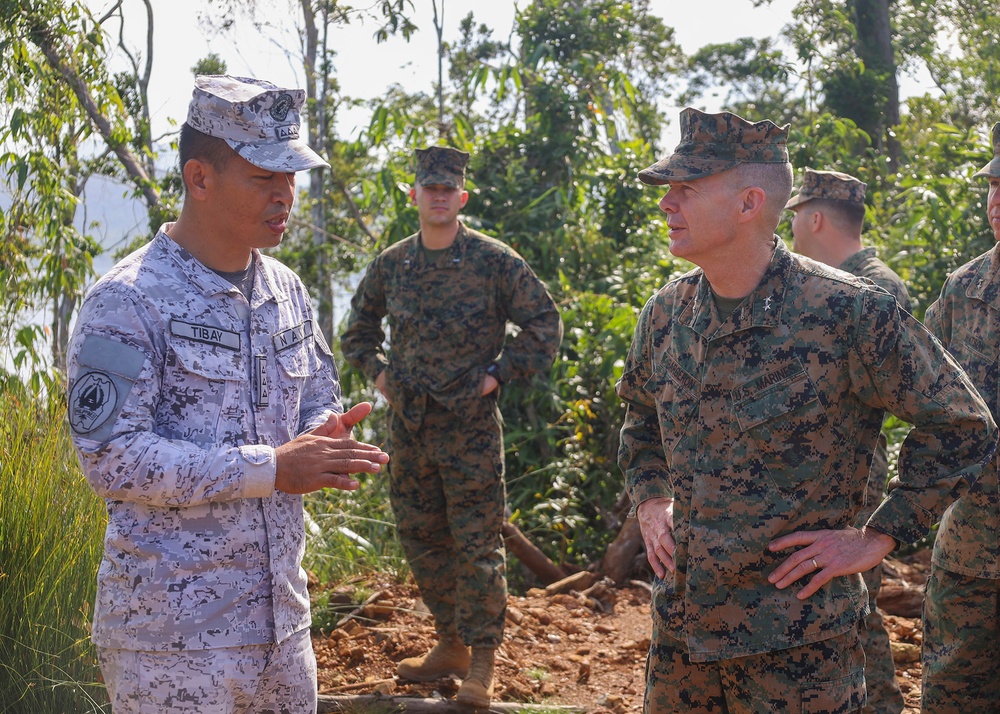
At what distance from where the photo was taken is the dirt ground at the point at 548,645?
16.0 feet

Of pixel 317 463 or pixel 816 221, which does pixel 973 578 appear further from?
pixel 317 463

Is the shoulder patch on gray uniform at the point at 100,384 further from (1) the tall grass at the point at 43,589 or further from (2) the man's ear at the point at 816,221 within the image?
(2) the man's ear at the point at 816,221

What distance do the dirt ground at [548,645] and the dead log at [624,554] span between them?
0.28 meters

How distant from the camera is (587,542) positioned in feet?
25.2

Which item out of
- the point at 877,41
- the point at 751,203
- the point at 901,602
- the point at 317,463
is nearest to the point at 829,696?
the point at 751,203

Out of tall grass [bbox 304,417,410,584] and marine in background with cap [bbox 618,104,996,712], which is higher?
marine in background with cap [bbox 618,104,996,712]

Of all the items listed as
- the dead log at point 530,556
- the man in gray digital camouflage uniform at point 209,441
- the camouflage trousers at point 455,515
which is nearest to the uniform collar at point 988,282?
the camouflage trousers at point 455,515

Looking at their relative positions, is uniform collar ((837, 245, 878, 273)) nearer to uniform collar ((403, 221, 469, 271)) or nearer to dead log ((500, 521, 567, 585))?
uniform collar ((403, 221, 469, 271))

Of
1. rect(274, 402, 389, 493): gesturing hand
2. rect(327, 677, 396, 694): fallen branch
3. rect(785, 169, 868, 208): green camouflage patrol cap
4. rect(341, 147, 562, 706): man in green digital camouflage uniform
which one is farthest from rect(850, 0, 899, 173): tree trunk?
rect(274, 402, 389, 493): gesturing hand

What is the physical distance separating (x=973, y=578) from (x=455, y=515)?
226 centimetres

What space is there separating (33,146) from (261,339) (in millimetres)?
4349

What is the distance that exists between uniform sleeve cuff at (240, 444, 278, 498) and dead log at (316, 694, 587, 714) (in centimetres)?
243

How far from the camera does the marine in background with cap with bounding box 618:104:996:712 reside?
2439 mm

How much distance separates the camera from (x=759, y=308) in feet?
8.41
